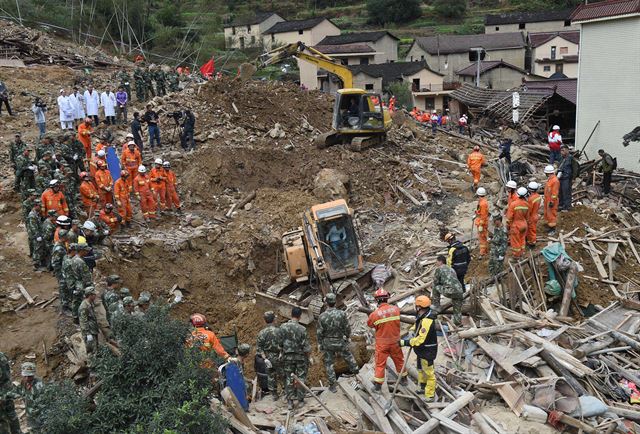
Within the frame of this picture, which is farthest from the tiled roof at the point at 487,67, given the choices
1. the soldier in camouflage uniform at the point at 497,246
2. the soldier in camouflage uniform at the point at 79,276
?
the soldier in camouflage uniform at the point at 79,276

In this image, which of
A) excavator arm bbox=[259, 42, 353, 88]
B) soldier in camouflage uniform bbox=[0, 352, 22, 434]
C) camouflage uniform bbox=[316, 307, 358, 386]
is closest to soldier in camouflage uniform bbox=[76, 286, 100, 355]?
soldier in camouflage uniform bbox=[0, 352, 22, 434]

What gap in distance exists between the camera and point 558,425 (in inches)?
321

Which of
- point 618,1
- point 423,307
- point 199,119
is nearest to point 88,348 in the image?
point 423,307

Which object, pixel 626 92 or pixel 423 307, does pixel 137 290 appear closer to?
pixel 423 307

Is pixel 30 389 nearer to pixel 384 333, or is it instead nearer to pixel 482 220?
pixel 384 333

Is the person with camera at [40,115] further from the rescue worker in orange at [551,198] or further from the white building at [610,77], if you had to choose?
the white building at [610,77]

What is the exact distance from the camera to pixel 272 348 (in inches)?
360

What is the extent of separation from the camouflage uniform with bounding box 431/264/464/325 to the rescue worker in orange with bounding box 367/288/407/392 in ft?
5.41

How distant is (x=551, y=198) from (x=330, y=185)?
623 centimetres

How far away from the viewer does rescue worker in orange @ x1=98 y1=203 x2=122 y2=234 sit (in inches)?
559

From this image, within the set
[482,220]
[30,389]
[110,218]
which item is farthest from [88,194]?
[482,220]

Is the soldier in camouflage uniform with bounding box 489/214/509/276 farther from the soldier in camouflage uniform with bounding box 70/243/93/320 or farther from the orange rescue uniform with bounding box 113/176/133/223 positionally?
the orange rescue uniform with bounding box 113/176/133/223

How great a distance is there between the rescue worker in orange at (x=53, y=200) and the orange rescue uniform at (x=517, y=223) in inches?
379

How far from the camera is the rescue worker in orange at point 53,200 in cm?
1262
